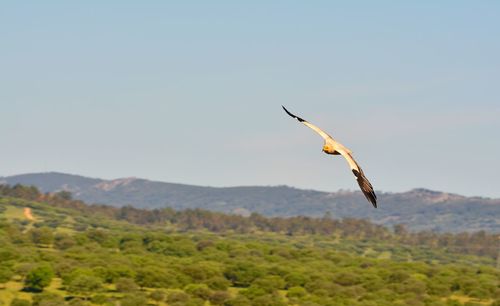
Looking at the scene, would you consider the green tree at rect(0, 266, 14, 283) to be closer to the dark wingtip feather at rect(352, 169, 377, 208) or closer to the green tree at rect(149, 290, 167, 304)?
the green tree at rect(149, 290, 167, 304)

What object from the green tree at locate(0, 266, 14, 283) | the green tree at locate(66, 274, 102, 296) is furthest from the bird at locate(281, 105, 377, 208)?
the green tree at locate(0, 266, 14, 283)

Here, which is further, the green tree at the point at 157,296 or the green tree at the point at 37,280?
the green tree at the point at 37,280

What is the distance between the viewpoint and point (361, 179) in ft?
90.1

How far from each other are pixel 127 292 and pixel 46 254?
34.0 metres

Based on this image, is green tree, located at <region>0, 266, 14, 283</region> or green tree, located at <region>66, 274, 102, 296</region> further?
green tree, located at <region>0, 266, 14, 283</region>

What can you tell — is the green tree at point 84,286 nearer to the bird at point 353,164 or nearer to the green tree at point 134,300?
the green tree at point 134,300

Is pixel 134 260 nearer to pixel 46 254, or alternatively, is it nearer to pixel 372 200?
pixel 46 254

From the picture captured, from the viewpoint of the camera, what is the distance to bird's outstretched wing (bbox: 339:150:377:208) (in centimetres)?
→ 2688

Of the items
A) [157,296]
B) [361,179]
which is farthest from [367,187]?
[157,296]

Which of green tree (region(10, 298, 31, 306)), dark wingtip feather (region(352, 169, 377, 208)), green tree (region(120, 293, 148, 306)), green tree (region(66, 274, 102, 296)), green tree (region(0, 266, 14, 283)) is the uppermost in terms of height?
dark wingtip feather (region(352, 169, 377, 208))

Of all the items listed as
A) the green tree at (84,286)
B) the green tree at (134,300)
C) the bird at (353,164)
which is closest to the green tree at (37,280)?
the green tree at (84,286)

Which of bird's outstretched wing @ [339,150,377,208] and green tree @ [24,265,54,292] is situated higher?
bird's outstretched wing @ [339,150,377,208]

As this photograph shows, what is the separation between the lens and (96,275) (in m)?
151

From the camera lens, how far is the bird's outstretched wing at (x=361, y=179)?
26875mm
